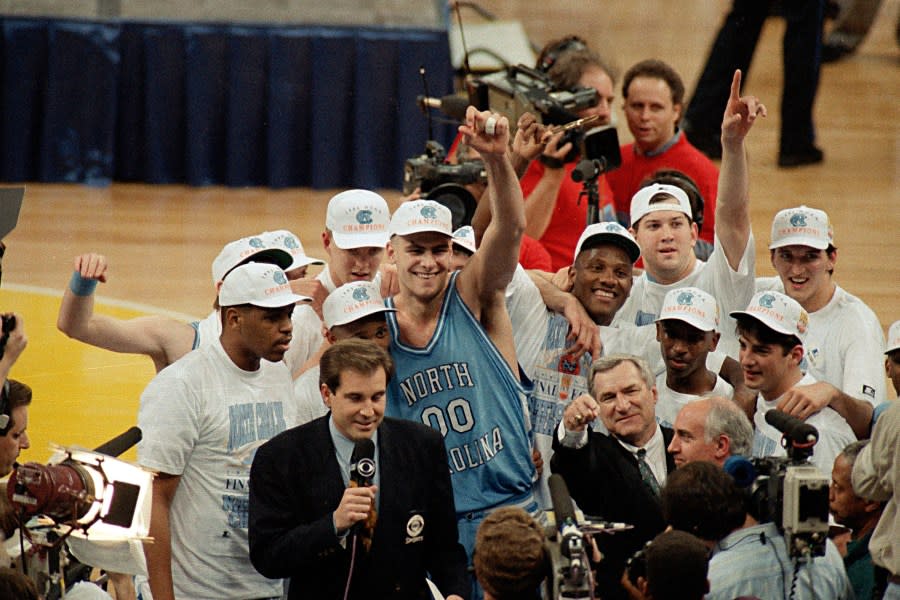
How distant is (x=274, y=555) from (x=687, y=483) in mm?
1143

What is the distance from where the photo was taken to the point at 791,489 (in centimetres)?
386

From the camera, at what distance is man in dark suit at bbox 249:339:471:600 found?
4.15m

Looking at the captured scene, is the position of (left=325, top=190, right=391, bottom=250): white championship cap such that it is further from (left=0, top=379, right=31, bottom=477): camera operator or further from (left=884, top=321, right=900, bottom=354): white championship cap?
(left=884, top=321, right=900, bottom=354): white championship cap

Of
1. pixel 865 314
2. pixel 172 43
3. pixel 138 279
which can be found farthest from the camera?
pixel 172 43

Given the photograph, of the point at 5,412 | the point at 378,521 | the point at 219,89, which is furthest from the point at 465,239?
the point at 219,89

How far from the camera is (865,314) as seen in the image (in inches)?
223

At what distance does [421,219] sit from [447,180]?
1402 mm

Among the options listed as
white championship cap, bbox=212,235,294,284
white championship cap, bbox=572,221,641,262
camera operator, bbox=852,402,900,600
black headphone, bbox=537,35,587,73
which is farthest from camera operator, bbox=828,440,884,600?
black headphone, bbox=537,35,587,73

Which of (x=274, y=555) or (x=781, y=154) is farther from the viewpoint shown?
(x=781, y=154)

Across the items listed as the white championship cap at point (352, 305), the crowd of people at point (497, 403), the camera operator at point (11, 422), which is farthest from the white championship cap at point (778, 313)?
the camera operator at point (11, 422)

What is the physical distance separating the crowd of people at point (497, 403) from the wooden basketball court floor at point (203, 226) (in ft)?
8.52

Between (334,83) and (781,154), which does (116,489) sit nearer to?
(334,83)

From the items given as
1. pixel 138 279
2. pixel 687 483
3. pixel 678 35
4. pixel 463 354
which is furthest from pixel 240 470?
pixel 678 35

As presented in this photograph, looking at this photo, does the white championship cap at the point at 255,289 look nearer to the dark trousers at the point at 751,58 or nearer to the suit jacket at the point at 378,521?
the suit jacket at the point at 378,521
